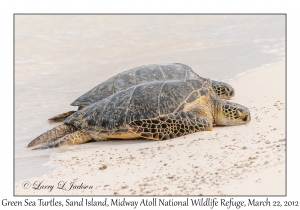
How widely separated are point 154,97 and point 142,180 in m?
1.80

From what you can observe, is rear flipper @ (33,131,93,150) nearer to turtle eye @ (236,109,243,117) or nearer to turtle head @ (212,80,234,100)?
turtle eye @ (236,109,243,117)

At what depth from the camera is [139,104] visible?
6.64 m

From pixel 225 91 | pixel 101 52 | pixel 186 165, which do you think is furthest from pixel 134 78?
pixel 101 52

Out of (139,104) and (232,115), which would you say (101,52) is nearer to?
(139,104)

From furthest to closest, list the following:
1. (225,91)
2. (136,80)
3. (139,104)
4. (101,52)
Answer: (101,52), (225,91), (136,80), (139,104)

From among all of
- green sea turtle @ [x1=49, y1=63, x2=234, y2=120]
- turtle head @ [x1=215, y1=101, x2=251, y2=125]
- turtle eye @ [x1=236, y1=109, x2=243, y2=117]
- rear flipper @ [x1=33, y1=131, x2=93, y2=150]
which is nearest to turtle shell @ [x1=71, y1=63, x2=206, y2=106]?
green sea turtle @ [x1=49, y1=63, x2=234, y2=120]

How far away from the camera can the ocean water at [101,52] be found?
8422 mm

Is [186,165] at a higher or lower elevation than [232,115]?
lower

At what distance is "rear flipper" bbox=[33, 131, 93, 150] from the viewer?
6.77 metres

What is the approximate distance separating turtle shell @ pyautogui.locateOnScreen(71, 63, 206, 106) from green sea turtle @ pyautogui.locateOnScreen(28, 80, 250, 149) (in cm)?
111

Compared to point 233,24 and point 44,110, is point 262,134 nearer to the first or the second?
point 44,110

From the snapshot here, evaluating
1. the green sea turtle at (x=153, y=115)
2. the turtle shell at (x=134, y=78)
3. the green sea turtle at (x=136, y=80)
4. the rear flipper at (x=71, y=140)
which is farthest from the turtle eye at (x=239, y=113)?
the rear flipper at (x=71, y=140)

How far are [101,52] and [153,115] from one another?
664 centimetres

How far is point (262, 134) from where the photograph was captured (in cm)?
591
